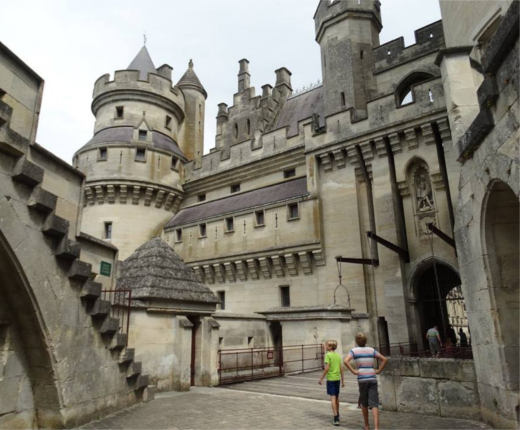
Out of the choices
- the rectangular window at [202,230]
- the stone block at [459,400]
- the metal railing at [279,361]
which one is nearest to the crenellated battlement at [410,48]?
the rectangular window at [202,230]

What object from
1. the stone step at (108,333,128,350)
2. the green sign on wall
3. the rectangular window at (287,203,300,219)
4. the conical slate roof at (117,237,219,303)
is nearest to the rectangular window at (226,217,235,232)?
the rectangular window at (287,203,300,219)

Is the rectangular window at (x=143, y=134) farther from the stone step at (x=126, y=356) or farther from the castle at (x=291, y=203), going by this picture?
the stone step at (x=126, y=356)

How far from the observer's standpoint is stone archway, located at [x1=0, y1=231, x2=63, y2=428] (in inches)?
218

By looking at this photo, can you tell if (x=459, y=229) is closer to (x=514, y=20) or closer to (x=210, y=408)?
(x=514, y=20)

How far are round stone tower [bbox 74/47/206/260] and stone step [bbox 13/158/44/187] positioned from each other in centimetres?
1826

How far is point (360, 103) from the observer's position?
20.3 meters

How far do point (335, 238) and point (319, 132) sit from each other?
5.59 m

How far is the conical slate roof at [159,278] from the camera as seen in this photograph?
10.1 metres

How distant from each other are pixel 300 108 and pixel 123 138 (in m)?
12.3

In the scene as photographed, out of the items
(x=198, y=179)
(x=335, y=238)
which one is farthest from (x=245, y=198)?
(x=335, y=238)

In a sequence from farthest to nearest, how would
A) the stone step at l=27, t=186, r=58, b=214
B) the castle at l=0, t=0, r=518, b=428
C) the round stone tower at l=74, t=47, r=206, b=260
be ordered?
the round stone tower at l=74, t=47, r=206, b=260 < the castle at l=0, t=0, r=518, b=428 < the stone step at l=27, t=186, r=58, b=214

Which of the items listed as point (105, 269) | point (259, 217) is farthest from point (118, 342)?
point (259, 217)

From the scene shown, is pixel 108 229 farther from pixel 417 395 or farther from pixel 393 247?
pixel 417 395

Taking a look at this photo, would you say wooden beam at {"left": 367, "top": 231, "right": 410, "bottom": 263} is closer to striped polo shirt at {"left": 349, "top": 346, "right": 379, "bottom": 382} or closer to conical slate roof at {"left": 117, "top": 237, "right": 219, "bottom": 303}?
conical slate roof at {"left": 117, "top": 237, "right": 219, "bottom": 303}
